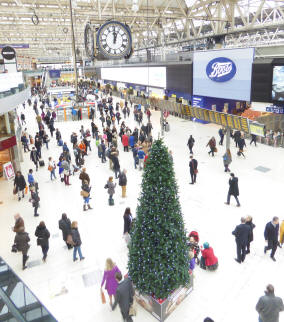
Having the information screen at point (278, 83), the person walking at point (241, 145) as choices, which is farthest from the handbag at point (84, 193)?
the information screen at point (278, 83)

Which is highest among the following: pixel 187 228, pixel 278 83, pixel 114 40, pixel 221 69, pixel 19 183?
pixel 114 40

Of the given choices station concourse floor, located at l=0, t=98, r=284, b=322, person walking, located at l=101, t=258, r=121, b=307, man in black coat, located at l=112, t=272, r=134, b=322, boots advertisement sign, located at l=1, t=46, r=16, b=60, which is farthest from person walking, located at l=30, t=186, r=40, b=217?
boots advertisement sign, located at l=1, t=46, r=16, b=60

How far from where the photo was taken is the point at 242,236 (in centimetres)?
628

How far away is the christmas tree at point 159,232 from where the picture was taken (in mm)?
4746

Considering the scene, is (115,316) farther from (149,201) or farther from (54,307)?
(149,201)

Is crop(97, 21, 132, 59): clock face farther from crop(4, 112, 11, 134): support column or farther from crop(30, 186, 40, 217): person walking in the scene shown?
crop(4, 112, 11, 134): support column

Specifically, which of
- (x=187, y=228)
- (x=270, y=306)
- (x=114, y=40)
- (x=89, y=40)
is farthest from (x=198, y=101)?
(x=270, y=306)

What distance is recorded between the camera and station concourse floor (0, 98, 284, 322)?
17.9ft

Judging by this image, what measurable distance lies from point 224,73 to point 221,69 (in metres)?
0.33

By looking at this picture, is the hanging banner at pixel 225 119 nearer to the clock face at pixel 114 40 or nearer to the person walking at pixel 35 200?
the clock face at pixel 114 40

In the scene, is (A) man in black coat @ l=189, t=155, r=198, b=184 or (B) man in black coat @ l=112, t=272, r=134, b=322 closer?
(B) man in black coat @ l=112, t=272, r=134, b=322

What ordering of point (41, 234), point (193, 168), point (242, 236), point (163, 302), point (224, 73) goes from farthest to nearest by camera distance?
point (224, 73) < point (193, 168) < point (41, 234) < point (242, 236) < point (163, 302)

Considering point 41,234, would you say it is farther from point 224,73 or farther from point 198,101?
point 198,101

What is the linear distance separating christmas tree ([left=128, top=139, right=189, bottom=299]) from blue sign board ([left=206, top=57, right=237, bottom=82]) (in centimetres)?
1233
